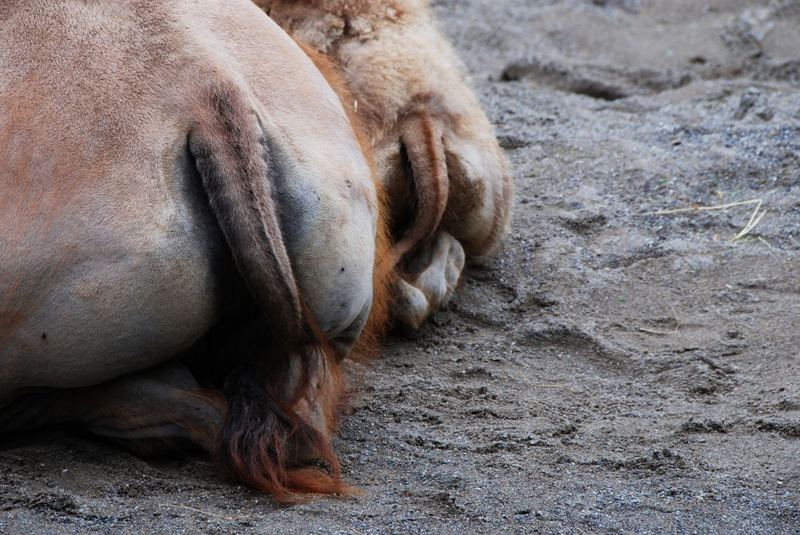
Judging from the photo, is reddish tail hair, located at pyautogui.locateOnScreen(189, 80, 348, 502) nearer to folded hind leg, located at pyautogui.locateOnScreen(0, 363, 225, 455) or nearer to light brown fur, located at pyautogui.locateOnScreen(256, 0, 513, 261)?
folded hind leg, located at pyautogui.locateOnScreen(0, 363, 225, 455)

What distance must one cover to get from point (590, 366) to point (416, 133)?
0.80 meters

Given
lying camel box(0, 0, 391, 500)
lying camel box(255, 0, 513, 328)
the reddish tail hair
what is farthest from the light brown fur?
the reddish tail hair

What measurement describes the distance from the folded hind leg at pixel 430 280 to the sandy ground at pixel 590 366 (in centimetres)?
8

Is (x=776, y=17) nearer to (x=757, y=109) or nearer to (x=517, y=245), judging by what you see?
(x=757, y=109)

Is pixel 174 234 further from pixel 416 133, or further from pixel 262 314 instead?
pixel 416 133

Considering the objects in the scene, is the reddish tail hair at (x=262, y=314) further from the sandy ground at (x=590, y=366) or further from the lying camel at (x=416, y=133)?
the lying camel at (x=416, y=133)

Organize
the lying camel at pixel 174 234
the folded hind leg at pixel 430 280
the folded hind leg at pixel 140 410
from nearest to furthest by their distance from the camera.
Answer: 1. the lying camel at pixel 174 234
2. the folded hind leg at pixel 140 410
3. the folded hind leg at pixel 430 280

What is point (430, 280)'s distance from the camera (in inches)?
136

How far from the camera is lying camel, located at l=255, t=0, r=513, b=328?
11.2ft

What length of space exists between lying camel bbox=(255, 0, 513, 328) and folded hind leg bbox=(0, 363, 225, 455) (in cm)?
99

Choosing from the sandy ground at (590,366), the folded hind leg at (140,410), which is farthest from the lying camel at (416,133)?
the folded hind leg at (140,410)

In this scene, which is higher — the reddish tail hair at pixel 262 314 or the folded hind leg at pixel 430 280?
the reddish tail hair at pixel 262 314

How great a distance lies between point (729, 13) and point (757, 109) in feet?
5.73

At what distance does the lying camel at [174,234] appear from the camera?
2256 mm
